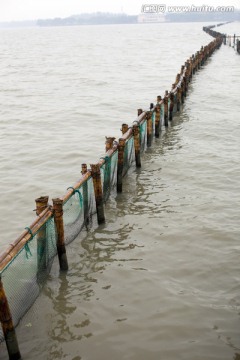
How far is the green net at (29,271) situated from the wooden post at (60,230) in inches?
3.8

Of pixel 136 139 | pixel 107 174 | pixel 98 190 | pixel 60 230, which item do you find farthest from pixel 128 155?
pixel 60 230

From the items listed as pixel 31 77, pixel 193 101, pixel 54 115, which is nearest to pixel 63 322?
pixel 54 115

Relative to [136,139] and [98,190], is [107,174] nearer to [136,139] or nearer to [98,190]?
[98,190]

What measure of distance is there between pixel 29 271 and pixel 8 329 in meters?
1.22

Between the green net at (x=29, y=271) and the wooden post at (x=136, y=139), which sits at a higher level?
the wooden post at (x=136, y=139)

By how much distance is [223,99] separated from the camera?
2147cm

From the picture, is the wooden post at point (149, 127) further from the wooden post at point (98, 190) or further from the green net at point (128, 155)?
the wooden post at point (98, 190)

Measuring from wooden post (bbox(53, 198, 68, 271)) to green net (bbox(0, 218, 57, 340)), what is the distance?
10 cm

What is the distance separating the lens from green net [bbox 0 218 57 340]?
5602mm

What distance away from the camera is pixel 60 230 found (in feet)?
21.4

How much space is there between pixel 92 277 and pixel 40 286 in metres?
0.90

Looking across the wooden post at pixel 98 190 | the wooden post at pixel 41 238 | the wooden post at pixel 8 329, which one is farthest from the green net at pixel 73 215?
the wooden post at pixel 8 329

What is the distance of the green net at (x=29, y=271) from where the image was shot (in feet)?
18.4

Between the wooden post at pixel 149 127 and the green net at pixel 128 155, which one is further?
the wooden post at pixel 149 127
